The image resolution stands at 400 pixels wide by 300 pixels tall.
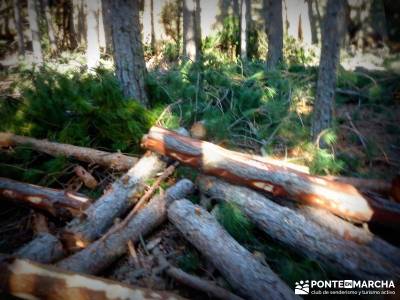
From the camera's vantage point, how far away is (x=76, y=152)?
4246 millimetres

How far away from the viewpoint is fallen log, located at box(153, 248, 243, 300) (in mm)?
2637

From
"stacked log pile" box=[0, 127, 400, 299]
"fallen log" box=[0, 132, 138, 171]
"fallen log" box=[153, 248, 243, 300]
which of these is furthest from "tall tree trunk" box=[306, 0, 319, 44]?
"fallen log" box=[153, 248, 243, 300]

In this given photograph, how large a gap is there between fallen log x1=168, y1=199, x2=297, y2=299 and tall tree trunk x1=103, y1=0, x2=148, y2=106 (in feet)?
7.87

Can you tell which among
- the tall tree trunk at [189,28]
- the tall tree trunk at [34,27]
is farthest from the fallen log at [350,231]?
the tall tree trunk at [34,27]

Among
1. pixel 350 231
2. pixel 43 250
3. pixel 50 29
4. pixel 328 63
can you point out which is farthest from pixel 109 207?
pixel 50 29

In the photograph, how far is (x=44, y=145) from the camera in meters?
4.36

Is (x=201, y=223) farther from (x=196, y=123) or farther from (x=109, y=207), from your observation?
(x=196, y=123)

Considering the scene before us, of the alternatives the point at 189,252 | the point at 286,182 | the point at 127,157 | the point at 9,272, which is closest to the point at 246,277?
the point at 189,252

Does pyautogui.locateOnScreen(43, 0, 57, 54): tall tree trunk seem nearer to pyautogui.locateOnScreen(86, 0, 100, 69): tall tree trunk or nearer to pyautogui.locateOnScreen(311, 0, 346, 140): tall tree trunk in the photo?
pyautogui.locateOnScreen(86, 0, 100, 69): tall tree trunk

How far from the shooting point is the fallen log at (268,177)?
122 inches

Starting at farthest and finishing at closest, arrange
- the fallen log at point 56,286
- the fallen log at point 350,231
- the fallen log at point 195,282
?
the fallen log at point 350,231, the fallen log at point 195,282, the fallen log at point 56,286

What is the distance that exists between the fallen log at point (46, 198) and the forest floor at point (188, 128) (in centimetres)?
22

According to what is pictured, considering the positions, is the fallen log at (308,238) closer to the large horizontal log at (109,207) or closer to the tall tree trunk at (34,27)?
the large horizontal log at (109,207)

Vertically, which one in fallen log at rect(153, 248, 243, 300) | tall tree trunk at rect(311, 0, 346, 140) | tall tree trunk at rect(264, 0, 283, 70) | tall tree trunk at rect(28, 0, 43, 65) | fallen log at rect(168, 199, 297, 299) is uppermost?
tall tree trunk at rect(28, 0, 43, 65)
